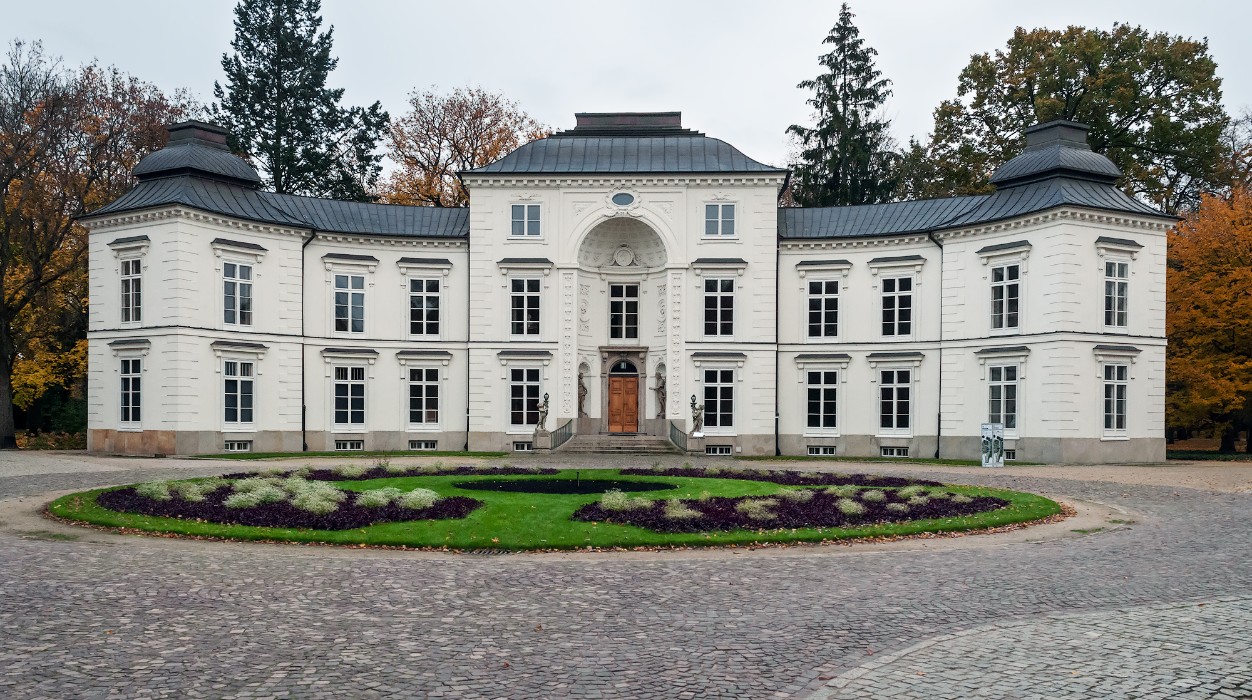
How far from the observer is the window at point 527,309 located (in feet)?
128

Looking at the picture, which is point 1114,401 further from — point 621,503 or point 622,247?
point 621,503

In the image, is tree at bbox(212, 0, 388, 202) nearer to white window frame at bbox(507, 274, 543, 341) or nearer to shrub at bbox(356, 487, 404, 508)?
white window frame at bbox(507, 274, 543, 341)

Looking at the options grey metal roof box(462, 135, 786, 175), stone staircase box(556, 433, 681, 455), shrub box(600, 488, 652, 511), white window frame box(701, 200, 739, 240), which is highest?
grey metal roof box(462, 135, 786, 175)

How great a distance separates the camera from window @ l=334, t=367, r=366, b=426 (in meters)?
38.6

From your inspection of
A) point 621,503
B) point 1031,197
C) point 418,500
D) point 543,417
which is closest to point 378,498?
point 418,500

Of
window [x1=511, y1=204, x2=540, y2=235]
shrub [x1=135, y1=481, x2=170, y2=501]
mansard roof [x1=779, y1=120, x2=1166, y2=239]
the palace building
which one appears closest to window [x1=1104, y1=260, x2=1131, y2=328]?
the palace building

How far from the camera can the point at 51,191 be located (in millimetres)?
40125

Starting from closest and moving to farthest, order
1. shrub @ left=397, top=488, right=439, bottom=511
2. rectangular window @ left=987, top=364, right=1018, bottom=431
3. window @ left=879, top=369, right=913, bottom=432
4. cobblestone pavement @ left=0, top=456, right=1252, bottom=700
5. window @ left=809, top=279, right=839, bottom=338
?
cobblestone pavement @ left=0, top=456, right=1252, bottom=700 → shrub @ left=397, top=488, right=439, bottom=511 → rectangular window @ left=987, top=364, right=1018, bottom=431 → window @ left=879, top=369, right=913, bottom=432 → window @ left=809, top=279, right=839, bottom=338

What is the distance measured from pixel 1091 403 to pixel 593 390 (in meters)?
18.6

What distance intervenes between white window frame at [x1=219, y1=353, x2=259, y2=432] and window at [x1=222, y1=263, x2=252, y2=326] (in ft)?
4.54

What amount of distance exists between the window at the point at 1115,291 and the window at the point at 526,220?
20906 millimetres

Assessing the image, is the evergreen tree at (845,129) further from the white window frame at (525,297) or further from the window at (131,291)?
the window at (131,291)

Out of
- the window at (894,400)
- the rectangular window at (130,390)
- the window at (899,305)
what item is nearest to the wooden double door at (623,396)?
the window at (894,400)

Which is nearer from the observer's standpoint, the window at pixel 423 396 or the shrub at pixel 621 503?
the shrub at pixel 621 503
